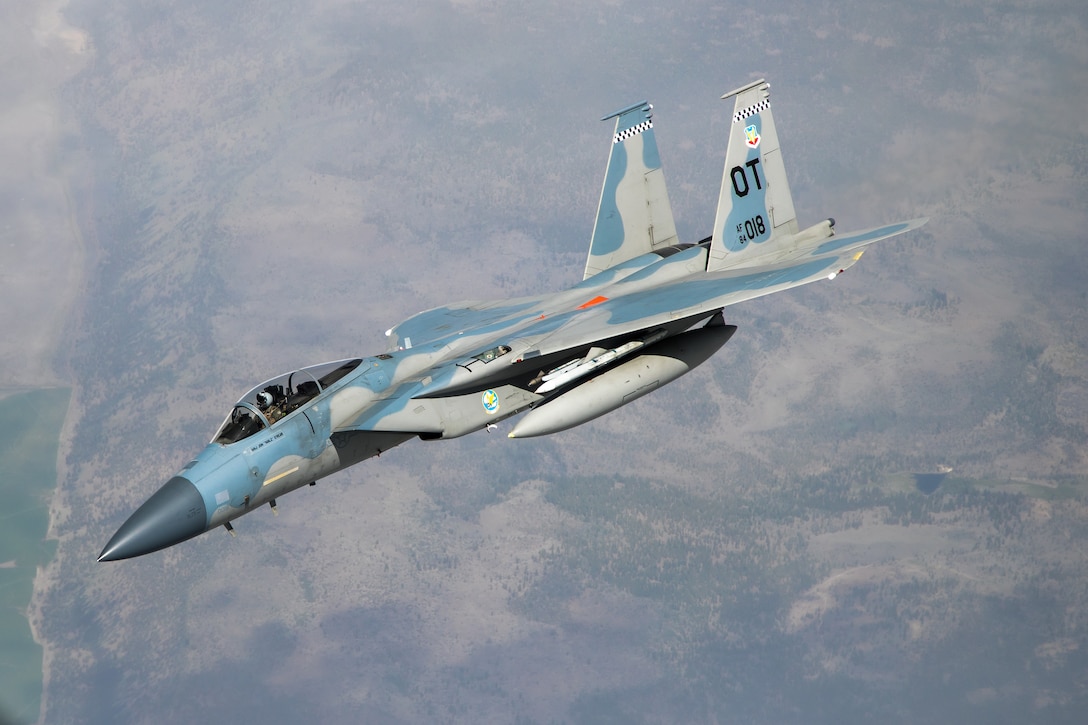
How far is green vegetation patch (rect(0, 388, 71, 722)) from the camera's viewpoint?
4803 inches

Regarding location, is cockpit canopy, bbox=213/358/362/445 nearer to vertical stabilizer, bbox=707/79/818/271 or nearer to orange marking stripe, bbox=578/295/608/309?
orange marking stripe, bbox=578/295/608/309

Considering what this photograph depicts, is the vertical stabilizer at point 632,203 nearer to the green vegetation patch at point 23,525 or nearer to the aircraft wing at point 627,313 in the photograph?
the aircraft wing at point 627,313

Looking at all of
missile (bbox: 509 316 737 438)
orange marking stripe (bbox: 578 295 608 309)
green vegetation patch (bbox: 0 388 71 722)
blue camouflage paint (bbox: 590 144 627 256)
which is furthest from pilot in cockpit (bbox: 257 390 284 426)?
green vegetation patch (bbox: 0 388 71 722)

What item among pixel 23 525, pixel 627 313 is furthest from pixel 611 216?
pixel 23 525

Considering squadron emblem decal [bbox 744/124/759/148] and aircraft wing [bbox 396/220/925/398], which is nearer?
aircraft wing [bbox 396/220/925/398]

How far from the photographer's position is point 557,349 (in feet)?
86.0

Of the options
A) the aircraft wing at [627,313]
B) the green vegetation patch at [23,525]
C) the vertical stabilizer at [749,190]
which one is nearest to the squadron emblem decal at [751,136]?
the vertical stabilizer at [749,190]

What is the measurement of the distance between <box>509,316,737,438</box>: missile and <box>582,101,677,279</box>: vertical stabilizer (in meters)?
3.57

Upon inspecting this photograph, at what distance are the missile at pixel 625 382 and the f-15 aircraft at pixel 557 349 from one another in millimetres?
33

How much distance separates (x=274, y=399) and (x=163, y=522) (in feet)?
10.00

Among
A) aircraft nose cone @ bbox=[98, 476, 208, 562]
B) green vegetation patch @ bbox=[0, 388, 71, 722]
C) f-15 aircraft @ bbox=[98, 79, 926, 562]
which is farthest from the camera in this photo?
green vegetation patch @ bbox=[0, 388, 71, 722]

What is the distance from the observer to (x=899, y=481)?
446 ft

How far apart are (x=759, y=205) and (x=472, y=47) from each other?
131 metres

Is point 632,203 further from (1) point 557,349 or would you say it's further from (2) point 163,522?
(2) point 163,522
